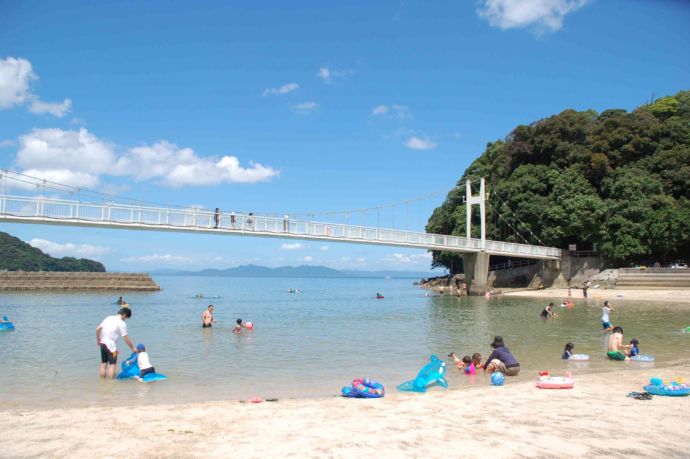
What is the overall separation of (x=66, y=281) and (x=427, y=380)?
Answer: 6403cm

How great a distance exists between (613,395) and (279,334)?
14799 millimetres

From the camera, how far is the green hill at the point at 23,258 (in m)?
113

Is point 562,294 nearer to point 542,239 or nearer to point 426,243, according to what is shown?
point 542,239

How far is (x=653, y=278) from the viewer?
142 ft

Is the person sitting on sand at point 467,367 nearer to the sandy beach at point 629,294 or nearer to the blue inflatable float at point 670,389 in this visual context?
the blue inflatable float at point 670,389

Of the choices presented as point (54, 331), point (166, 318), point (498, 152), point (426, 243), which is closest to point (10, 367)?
point (54, 331)

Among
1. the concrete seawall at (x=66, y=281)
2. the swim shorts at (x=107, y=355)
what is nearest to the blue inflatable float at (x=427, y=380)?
the swim shorts at (x=107, y=355)

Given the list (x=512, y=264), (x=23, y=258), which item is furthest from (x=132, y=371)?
(x=23, y=258)

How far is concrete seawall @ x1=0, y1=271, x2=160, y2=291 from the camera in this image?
6141cm

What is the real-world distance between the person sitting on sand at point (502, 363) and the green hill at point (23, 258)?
12224 cm

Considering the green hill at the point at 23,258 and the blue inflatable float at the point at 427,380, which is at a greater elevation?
the green hill at the point at 23,258

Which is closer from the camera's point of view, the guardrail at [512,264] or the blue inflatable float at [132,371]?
the blue inflatable float at [132,371]

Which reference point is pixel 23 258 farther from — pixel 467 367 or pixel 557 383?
pixel 557 383

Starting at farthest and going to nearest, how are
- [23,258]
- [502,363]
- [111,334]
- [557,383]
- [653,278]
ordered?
[23,258] < [653,278] < [502,363] < [111,334] < [557,383]
